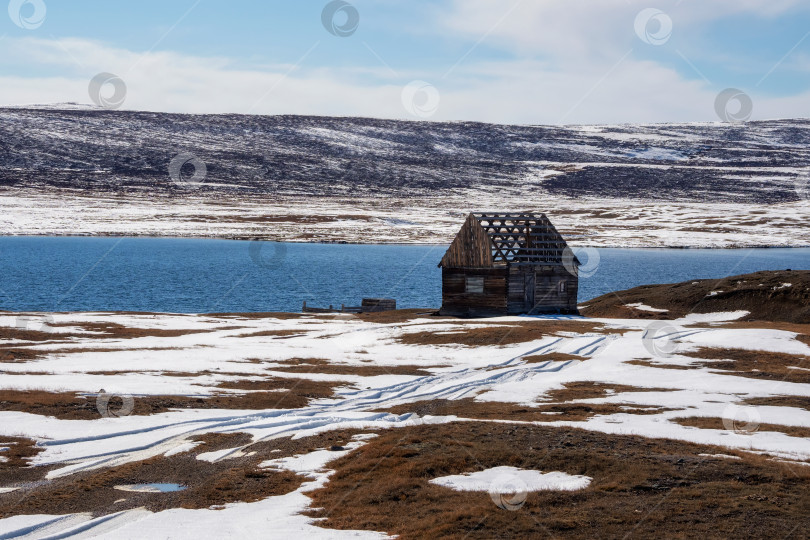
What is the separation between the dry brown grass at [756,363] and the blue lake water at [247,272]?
41346 millimetres

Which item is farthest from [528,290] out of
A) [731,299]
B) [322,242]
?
[322,242]

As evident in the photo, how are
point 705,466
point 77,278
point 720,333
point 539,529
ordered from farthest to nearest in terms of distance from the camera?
point 77,278
point 720,333
point 705,466
point 539,529

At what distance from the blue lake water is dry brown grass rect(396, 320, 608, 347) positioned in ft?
99.3

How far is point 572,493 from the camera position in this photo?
18.0 m

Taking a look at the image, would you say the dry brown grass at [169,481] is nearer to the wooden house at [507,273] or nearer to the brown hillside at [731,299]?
the wooden house at [507,273]

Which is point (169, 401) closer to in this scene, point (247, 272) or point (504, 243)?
point (504, 243)

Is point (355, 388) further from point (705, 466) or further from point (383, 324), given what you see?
point (383, 324)

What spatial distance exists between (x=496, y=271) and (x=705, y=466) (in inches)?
1635

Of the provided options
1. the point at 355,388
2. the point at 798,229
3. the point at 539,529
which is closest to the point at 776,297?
the point at 355,388

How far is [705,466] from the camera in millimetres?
19656

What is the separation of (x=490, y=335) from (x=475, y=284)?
14558 millimetres

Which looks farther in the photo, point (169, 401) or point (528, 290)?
A: point (528, 290)

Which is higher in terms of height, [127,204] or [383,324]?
[127,204]

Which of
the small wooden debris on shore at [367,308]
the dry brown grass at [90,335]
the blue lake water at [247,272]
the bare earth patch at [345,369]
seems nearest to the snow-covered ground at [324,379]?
the dry brown grass at [90,335]
